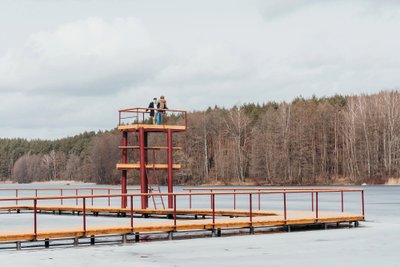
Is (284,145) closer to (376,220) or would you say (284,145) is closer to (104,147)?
(104,147)

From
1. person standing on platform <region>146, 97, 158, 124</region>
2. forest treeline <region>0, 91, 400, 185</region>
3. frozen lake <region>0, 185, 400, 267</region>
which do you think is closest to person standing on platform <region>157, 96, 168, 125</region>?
person standing on platform <region>146, 97, 158, 124</region>

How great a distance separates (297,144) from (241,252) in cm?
9607

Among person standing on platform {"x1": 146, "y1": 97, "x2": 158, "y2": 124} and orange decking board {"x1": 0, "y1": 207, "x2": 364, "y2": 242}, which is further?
person standing on platform {"x1": 146, "y1": 97, "x2": 158, "y2": 124}

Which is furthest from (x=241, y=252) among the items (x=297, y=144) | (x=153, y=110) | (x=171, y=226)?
(x=297, y=144)

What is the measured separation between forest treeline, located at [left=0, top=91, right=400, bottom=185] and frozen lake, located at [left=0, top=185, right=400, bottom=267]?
70381mm

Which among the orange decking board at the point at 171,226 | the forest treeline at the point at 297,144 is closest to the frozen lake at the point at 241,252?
the orange decking board at the point at 171,226

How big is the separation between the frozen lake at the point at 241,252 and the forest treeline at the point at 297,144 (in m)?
70.4

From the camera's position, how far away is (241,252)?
18656 millimetres

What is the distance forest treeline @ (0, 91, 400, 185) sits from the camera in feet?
335

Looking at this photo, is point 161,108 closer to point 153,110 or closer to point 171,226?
point 153,110

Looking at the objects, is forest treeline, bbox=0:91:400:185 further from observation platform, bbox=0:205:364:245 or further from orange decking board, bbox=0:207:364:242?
orange decking board, bbox=0:207:364:242

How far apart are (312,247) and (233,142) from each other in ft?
328

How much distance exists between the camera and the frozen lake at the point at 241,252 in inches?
654

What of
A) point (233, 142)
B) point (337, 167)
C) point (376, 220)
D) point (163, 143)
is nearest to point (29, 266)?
point (376, 220)
